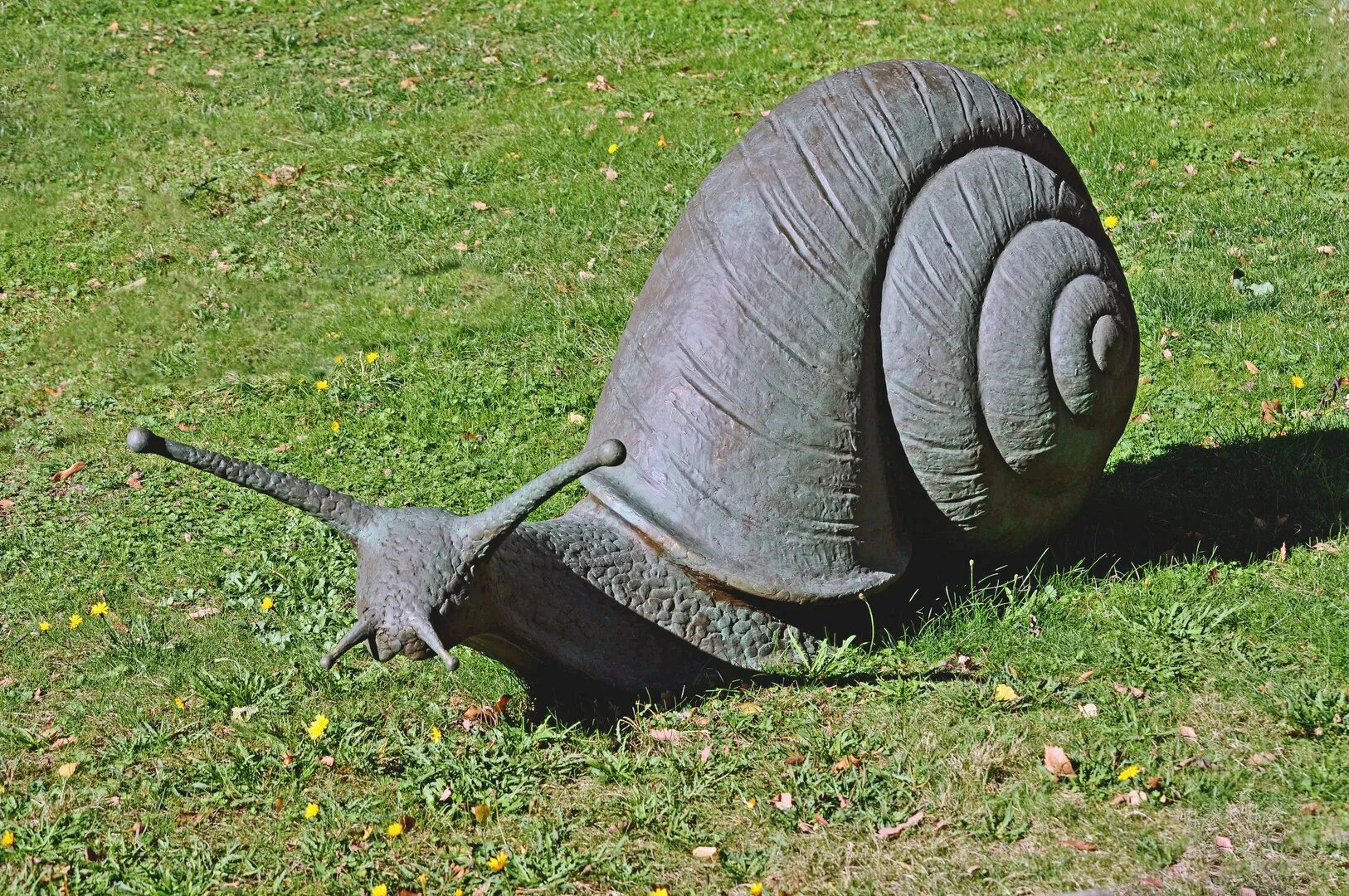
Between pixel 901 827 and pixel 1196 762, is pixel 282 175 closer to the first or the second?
pixel 901 827

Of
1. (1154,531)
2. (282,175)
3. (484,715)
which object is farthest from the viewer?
(282,175)

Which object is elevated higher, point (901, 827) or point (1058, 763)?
point (1058, 763)

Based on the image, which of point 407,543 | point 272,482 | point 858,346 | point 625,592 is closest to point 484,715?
point 625,592

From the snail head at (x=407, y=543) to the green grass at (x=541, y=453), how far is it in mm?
713

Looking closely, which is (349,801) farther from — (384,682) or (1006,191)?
(1006,191)

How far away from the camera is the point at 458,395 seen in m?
7.40

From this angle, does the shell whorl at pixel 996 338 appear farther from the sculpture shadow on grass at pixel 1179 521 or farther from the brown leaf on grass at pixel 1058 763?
the brown leaf on grass at pixel 1058 763

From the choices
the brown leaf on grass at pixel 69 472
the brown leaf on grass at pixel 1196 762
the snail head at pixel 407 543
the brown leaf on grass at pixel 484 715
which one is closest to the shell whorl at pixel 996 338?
the brown leaf on grass at pixel 1196 762

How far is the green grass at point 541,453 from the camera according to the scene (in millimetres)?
4457

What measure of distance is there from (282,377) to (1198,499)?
483 centimetres

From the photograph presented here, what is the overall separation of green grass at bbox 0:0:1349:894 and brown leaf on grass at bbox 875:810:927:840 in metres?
0.03

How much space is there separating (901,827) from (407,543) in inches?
69.8

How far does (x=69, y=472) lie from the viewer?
23.2 feet

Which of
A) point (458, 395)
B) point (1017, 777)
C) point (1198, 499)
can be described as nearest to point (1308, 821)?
point (1017, 777)
